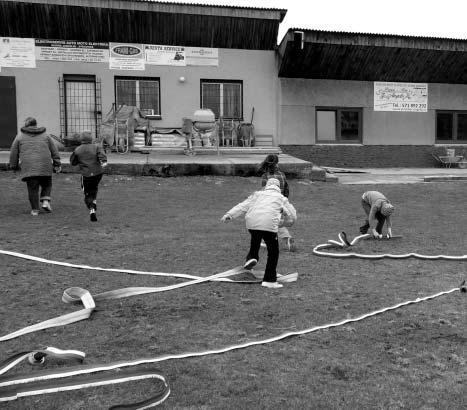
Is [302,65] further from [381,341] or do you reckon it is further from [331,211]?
[381,341]

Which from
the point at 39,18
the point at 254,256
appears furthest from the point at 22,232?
the point at 39,18

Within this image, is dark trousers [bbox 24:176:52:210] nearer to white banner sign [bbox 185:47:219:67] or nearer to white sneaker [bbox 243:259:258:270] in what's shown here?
white sneaker [bbox 243:259:258:270]

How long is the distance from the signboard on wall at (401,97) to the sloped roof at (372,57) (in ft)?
0.91

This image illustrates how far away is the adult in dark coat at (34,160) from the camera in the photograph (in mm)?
10344

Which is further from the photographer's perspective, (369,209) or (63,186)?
(63,186)

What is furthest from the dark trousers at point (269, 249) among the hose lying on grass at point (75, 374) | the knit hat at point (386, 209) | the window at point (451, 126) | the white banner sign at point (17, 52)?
the window at point (451, 126)

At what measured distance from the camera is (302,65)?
838 inches

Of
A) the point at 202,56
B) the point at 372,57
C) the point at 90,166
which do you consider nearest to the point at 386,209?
the point at 90,166

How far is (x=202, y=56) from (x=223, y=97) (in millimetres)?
1662

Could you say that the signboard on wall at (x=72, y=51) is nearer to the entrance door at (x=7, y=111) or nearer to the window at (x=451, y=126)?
the entrance door at (x=7, y=111)

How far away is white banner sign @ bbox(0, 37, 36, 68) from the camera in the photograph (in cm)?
1959

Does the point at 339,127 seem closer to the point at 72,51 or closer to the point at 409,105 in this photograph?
the point at 409,105

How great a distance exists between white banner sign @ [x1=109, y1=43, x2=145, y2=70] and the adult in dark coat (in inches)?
406

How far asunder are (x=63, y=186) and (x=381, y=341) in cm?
1149
